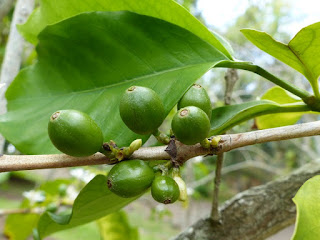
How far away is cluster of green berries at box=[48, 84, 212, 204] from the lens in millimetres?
653

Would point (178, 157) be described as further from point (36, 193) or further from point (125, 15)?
point (36, 193)

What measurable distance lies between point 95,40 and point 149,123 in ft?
1.29

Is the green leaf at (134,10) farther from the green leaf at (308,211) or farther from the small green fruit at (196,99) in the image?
the green leaf at (308,211)

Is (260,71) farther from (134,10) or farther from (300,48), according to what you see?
(134,10)

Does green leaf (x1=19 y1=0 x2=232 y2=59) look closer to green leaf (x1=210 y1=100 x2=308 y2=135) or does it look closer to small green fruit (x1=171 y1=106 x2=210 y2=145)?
green leaf (x1=210 y1=100 x2=308 y2=135)

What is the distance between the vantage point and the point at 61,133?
2.12ft

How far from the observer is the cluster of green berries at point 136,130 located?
65 cm

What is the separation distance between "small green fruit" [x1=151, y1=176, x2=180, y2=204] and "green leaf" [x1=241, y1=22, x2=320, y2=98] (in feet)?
1.29

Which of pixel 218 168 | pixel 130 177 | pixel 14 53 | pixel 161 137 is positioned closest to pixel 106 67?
pixel 161 137

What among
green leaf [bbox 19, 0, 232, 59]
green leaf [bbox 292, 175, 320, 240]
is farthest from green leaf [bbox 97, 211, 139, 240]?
green leaf [bbox 292, 175, 320, 240]

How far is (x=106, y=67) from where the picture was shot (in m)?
1.00

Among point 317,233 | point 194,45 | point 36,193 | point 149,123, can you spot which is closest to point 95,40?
point 194,45

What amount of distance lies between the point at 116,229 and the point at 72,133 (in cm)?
145

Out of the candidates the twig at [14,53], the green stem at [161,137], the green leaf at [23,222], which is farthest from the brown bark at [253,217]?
the green leaf at [23,222]
